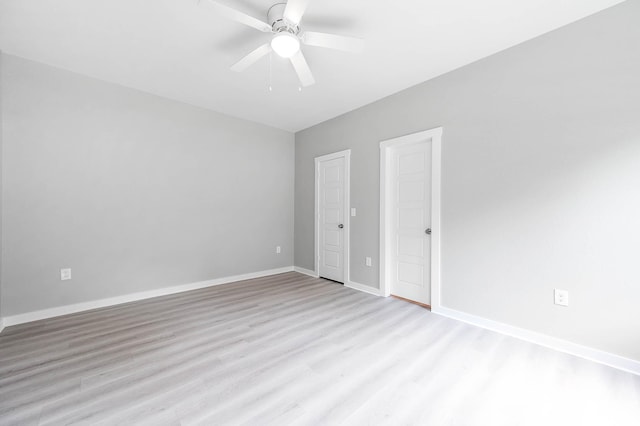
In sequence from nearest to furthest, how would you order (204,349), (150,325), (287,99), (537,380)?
1. (537,380)
2. (204,349)
3. (150,325)
4. (287,99)

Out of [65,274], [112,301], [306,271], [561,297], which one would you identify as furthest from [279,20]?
[306,271]

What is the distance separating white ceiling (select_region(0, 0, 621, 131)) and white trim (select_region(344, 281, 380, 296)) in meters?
2.61

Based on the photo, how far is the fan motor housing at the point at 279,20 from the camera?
198cm

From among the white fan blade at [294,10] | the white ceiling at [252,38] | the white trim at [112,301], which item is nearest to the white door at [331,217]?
the white trim at [112,301]

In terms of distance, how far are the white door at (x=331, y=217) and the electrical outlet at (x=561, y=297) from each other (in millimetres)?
2491

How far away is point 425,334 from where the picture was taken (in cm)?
249

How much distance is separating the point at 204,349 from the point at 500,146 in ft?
10.5

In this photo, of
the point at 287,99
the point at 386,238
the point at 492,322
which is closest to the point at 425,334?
the point at 492,322

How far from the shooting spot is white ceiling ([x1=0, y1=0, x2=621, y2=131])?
202 cm

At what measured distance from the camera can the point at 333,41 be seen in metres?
2.02

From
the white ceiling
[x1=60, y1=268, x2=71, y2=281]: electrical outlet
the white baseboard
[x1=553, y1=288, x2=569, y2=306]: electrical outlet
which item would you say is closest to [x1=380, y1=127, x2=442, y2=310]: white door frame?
the white baseboard

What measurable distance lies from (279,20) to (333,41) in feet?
1.43

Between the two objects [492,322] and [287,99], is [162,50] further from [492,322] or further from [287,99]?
[492,322]

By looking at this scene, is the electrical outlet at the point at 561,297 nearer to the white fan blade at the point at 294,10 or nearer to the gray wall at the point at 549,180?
the gray wall at the point at 549,180
